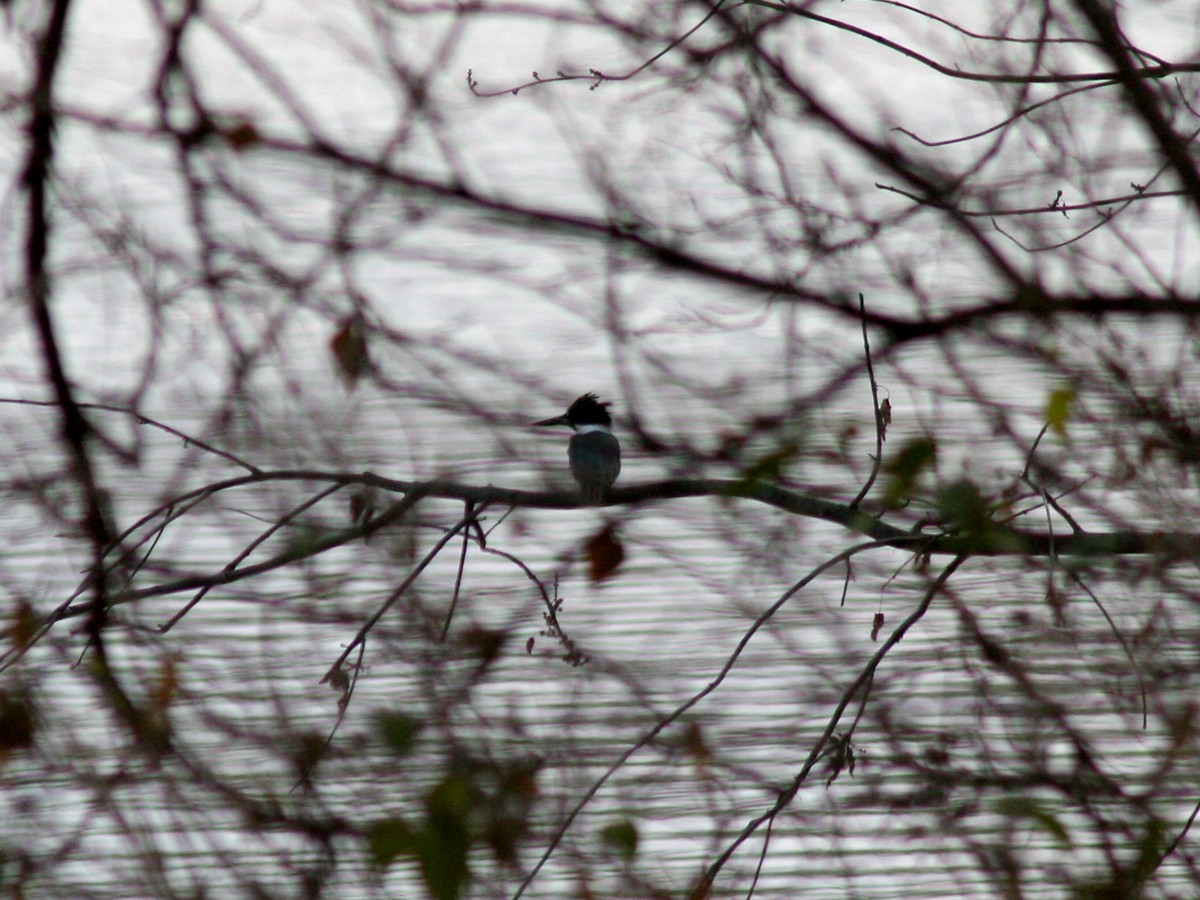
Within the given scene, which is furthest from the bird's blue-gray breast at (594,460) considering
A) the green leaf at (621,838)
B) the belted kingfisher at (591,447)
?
the green leaf at (621,838)

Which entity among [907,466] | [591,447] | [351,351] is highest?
[591,447]

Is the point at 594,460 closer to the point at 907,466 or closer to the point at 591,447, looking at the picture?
the point at 591,447

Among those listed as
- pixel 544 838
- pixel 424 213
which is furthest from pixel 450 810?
pixel 424 213

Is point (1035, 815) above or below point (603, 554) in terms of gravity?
below

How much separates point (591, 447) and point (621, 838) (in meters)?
1.40

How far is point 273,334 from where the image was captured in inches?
90.0

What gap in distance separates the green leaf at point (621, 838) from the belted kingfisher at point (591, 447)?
636 mm

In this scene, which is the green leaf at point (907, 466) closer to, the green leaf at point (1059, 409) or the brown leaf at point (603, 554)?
the green leaf at point (1059, 409)

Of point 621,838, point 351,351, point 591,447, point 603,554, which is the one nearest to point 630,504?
point 603,554

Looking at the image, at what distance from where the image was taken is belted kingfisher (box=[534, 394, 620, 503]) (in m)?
2.22

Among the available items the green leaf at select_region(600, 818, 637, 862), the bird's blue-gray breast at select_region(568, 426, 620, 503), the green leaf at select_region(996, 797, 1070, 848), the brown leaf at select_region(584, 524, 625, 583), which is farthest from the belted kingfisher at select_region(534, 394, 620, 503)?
the green leaf at select_region(996, 797, 1070, 848)

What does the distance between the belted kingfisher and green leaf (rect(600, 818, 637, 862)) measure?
636 millimetres

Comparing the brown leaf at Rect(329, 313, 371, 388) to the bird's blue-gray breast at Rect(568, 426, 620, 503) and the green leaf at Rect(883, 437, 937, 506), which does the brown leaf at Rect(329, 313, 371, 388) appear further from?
the green leaf at Rect(883, 437, 937, 506)

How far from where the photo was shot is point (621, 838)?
5.14ft
